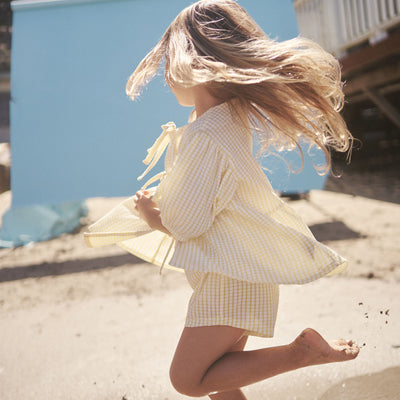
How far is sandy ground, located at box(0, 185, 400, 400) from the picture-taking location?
160 centimetres

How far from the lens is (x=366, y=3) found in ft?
14.8

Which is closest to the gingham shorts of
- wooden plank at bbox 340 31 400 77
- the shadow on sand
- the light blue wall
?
the shadow on sand

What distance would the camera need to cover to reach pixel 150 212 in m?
1.13

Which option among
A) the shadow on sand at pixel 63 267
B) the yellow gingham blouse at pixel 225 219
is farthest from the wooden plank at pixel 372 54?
the yellow gingham blouse at pixel 225 219

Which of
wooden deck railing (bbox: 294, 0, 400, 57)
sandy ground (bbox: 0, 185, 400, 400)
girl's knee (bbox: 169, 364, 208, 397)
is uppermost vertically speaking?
wooden deck railing (bbox: 294, 0, 400, 57)

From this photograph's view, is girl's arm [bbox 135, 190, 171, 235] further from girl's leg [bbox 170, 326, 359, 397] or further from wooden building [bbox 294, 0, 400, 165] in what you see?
wooden building [bbox 294, 0, 400, 165]

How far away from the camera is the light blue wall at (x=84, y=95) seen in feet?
11.2

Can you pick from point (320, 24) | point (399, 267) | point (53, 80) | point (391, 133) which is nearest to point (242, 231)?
point (399, 267)

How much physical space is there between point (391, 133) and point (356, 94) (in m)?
2.23

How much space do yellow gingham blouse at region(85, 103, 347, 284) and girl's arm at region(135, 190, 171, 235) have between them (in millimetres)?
51

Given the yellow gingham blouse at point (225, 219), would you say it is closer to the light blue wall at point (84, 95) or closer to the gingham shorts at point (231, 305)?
the gingham shorts at point (231, 305)

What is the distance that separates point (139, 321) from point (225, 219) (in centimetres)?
127

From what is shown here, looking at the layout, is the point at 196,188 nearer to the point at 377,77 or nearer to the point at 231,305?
the point at 231,305

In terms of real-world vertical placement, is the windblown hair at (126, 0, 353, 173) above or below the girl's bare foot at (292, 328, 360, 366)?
above
